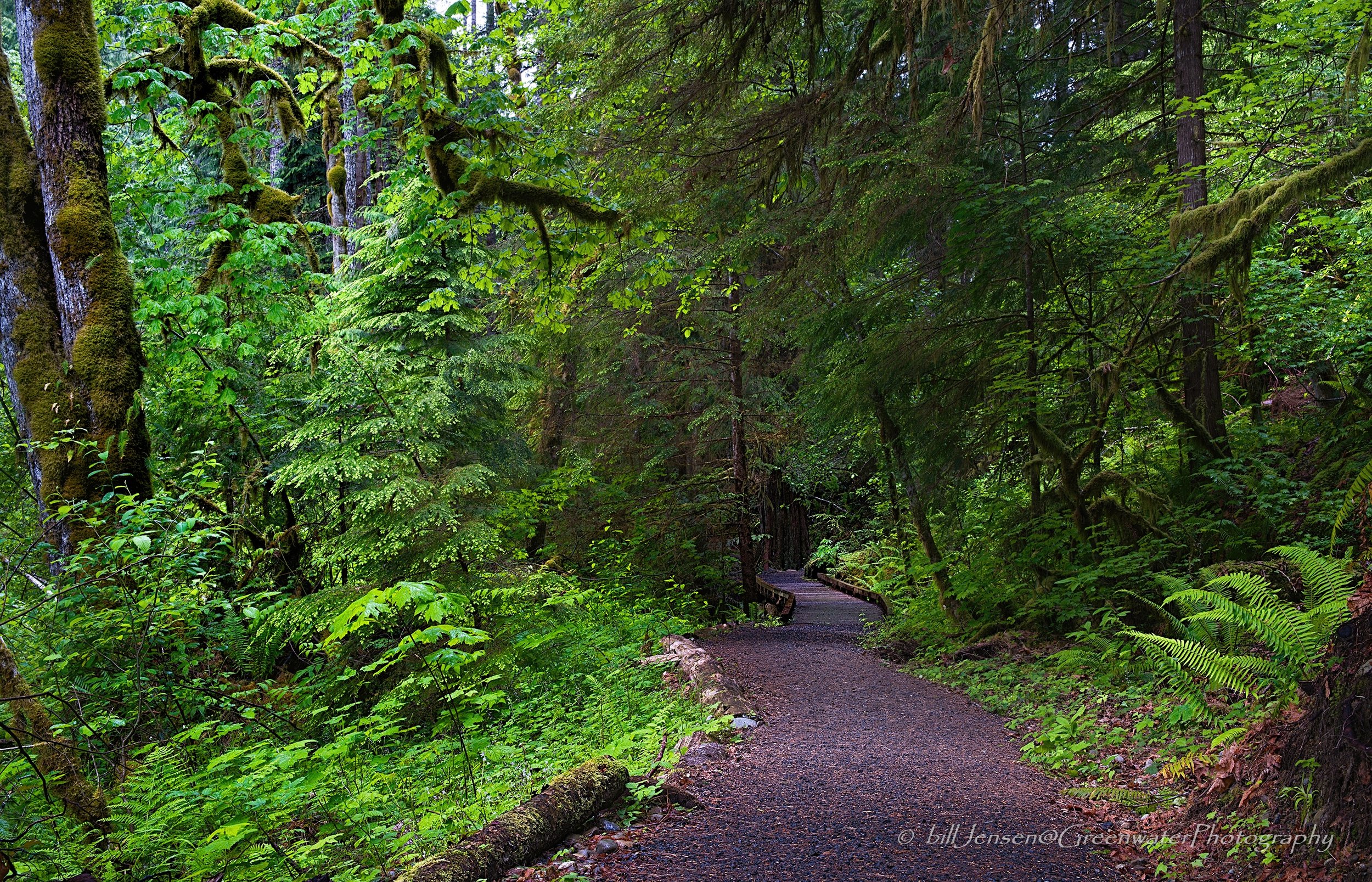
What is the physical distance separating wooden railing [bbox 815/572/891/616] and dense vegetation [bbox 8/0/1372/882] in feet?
16.8

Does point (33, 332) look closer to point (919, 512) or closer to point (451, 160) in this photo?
point (451, 160)

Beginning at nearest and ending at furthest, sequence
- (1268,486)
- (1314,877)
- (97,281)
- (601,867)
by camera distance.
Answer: (1314,877)
(601,867)
(97,281)
(1268,486)

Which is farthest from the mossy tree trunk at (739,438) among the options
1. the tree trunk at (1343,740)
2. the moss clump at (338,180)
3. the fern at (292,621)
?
the tree trunk at (1343,740)

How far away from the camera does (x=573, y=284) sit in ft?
42.3

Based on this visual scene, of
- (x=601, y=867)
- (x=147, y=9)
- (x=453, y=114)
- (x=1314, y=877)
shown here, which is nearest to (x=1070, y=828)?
(x=1314, y=877)

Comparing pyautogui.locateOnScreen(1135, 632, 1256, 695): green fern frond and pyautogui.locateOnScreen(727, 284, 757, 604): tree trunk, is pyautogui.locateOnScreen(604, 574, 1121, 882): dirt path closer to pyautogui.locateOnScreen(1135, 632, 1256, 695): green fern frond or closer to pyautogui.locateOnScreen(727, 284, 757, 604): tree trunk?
pyautogui.locateOnScreen(1135, 632, 1256, 695): green fern frond

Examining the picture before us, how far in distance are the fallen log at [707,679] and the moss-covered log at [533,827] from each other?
2.37 m

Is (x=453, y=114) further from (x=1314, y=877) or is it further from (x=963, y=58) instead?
(x=1314, y=877)

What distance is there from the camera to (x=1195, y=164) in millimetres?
8461

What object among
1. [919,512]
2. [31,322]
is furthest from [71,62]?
[919,512]

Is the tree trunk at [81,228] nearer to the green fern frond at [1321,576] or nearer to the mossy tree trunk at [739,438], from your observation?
the green fern frond at [1321,576]

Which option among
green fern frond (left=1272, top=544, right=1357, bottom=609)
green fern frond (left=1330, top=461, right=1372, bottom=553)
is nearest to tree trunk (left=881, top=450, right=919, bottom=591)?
green fern frond (left=1272, top=544, right=1357, bottom=609)

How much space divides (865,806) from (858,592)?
58.8 ft

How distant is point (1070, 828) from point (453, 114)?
7.20m
